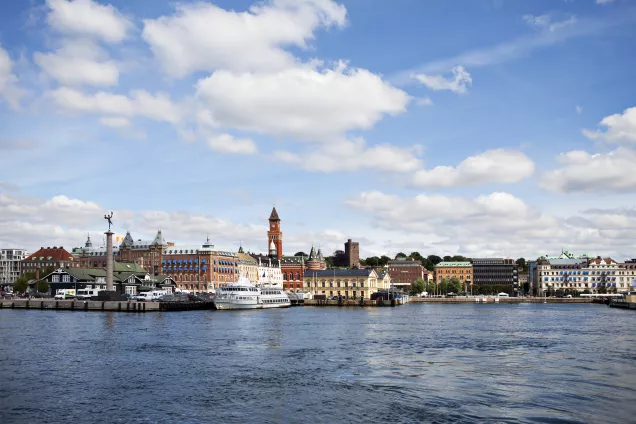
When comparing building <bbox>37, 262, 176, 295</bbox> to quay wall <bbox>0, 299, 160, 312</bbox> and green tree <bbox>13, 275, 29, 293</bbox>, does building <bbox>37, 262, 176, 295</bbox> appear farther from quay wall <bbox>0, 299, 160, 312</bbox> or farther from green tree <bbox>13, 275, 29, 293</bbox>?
quay wall <bbox>0, 299, 160, 312</bbox>

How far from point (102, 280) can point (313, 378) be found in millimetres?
141702

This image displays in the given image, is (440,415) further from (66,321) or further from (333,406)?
(66,321)

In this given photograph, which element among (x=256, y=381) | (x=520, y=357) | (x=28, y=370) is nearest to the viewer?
(x=256, y=381)

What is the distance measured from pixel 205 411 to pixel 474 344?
122ft

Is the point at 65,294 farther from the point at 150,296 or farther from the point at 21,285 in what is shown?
the point at 21,285

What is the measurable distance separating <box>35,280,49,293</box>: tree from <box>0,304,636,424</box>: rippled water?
4131 inches

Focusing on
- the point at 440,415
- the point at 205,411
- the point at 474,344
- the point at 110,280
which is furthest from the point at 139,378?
the point at 110,280

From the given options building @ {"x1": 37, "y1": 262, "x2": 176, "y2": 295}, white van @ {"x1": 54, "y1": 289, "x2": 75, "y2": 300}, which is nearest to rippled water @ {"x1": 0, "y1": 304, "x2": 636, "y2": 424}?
white van @ {"x1": 54, "y1": 289, "x2": 75, "y2": 300}

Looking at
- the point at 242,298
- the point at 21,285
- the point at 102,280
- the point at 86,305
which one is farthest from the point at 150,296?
the point at 21,285

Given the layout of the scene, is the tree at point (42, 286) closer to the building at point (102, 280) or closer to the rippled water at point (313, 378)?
the building at point (102, 280)

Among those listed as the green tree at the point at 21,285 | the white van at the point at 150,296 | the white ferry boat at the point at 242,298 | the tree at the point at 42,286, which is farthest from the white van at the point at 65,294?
the white ferry boat at the point at 242,298

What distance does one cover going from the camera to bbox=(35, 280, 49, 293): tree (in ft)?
561

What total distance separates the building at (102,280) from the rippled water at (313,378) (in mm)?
94044

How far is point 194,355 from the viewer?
5353 centimetres
